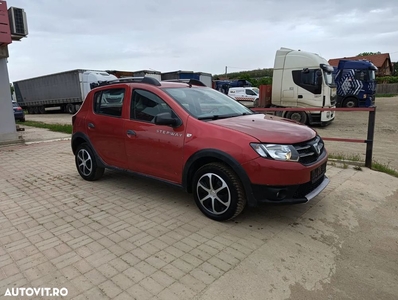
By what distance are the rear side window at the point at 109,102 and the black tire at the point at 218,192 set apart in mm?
1721

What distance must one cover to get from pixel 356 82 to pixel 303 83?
689cm

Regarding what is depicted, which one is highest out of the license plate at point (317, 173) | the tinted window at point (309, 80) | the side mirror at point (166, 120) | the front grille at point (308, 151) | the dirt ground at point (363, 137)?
the tinted window at point (309, 80)

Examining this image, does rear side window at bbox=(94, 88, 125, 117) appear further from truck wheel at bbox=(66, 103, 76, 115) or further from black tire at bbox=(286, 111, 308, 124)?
truck wheel at bbox=(66, 103, 76, 115)

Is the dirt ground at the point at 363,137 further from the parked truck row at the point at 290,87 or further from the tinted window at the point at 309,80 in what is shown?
the tinted window at the point at 309,80

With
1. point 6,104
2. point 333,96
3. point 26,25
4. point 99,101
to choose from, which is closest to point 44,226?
point 99,101

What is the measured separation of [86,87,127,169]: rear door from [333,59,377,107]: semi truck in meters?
17.1

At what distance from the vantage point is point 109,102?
15.3ft

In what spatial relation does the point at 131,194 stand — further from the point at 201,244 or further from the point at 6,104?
the point at 6,104

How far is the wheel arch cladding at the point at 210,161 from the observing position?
3.20 m

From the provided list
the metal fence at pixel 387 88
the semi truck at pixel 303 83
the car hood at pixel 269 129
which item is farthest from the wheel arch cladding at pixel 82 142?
the metal fence at pixel 387 88

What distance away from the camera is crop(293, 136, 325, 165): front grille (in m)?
3.23
